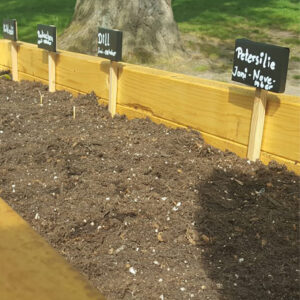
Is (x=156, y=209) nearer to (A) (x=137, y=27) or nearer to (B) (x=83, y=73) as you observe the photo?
(B) (x=83, y=73)

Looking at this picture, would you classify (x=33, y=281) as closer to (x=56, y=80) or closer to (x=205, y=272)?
(x=205, y=272)

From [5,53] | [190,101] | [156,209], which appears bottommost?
[156,209]

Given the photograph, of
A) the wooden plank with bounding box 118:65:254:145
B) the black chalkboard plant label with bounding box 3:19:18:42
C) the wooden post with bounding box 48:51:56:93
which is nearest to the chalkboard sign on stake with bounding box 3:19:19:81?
the black chalkboard plant label with bounding box 3:19:18:42

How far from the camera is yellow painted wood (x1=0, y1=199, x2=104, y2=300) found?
100 cm

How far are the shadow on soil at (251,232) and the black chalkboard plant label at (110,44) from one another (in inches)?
69.8

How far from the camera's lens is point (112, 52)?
436 centimetres

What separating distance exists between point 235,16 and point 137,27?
4333 millimetres

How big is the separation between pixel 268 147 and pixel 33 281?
8.07 ft

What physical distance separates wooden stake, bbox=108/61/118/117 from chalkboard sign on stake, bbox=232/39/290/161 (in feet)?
4.83

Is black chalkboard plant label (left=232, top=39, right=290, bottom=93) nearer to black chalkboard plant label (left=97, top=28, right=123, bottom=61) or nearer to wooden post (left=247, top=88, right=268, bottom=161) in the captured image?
wooden post (left=247, top=88, right=268, bottom=161)

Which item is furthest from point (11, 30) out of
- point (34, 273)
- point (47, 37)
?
point (34, 273)

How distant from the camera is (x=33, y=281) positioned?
106 centimetres

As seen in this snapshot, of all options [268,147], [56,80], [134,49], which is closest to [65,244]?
[268,147]

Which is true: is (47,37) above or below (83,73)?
above
